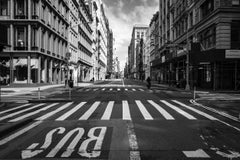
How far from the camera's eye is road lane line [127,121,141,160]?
4.87 metres

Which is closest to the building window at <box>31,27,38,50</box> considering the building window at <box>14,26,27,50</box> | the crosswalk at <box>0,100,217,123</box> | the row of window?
the building window at <box>14,26,27,50</box>

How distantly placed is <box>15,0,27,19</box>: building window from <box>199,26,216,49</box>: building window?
28.6 metres

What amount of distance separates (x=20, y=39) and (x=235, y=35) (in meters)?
32.4

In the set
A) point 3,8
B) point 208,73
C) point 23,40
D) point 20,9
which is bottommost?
point 208,73

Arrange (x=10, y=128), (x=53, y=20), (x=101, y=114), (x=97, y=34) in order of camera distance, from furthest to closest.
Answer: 1. (x=97, y=34)
2. (x=53, y=20)
3. (x=101, y=114)
4. (x=10, y=128)

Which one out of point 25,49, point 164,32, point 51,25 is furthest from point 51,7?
point 164,32

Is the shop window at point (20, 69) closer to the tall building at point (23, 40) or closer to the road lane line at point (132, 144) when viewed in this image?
the tall building at point (23, 40)

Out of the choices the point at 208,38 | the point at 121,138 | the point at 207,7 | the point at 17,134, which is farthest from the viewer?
the point at 207,7

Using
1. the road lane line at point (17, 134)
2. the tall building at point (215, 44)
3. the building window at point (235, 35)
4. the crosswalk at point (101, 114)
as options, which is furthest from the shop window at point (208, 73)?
the road lane line at point (17, 134)

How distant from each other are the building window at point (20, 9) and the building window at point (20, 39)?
5.81 feet

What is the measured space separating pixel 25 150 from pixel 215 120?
783cm

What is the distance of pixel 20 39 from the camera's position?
33.5m

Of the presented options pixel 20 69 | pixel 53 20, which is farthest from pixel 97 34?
pixel 20 69

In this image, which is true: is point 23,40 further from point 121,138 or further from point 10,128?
point 121,138
